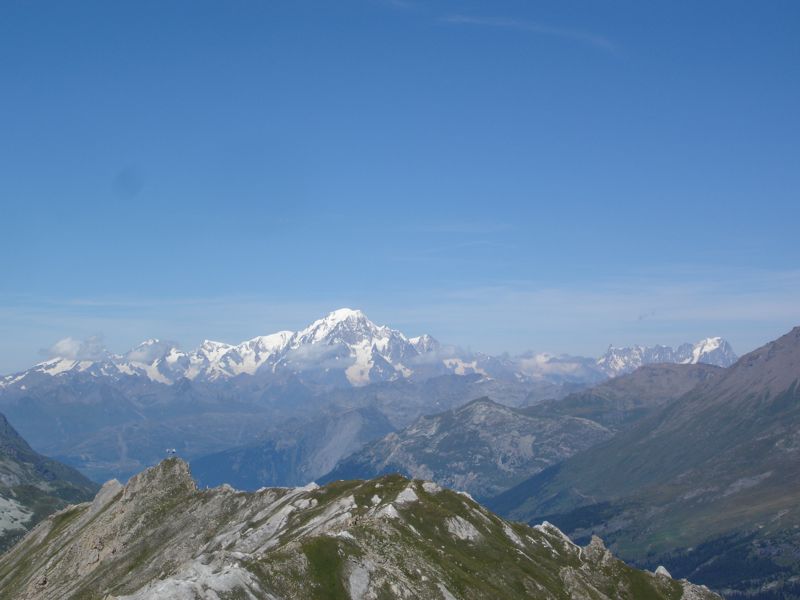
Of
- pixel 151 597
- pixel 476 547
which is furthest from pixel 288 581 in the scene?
pixel 476 547

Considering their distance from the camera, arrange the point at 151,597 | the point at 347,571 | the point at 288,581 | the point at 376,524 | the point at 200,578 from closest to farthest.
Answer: the point at 151,597, the point at 200,578, the point at 288,581, the point at 347,571, the point at 376,524

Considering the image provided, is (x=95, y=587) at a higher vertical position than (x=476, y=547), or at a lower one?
lower

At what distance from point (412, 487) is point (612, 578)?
55.8 metres

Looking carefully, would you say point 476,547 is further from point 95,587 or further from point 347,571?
point 95,587

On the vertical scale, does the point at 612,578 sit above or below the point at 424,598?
below

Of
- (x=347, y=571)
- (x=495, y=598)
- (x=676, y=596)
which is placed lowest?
(x=676, y=596)

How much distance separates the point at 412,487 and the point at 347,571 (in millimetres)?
66401

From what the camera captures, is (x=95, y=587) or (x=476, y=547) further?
(x=95, y=587)

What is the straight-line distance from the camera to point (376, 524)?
16062cm

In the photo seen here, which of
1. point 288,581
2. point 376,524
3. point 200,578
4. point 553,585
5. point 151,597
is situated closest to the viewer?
point 151,597

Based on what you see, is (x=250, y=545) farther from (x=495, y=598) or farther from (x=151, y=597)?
(x=151, y=597)

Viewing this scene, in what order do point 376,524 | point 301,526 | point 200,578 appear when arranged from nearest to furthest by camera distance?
point 200,578
point 376,524
point 301,526

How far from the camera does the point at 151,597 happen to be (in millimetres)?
103500

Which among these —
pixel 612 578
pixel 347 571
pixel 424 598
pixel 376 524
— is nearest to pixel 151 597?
pixel 347 571
